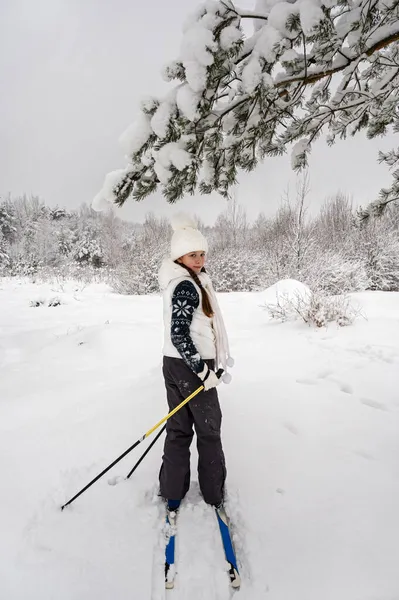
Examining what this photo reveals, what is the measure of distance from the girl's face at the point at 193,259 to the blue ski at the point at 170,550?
1.64 metres

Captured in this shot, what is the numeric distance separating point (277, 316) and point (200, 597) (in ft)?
17.5

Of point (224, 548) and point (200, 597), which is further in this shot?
point (224, 548)

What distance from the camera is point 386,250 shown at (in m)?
13.5

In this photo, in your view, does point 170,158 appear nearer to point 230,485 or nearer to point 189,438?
point 189,438

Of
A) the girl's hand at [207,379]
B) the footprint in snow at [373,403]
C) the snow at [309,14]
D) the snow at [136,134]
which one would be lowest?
the footprint in snow at [373,403]

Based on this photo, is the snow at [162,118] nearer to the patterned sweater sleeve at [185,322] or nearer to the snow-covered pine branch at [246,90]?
the snow-covered pine branch at [246,90]

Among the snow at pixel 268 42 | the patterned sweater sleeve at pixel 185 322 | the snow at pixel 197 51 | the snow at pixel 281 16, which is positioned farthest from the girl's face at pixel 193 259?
the snow at pixel 281 16

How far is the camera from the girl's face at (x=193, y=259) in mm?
1836

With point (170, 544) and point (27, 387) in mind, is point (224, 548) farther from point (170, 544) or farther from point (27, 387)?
point (27, 387)

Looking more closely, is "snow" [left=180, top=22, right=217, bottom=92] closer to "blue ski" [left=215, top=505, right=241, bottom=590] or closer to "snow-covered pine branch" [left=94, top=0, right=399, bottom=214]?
"snow-covered pine branch" [left=94, top=0, right=399, bottom=214]

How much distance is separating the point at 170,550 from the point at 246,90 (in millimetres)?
2608

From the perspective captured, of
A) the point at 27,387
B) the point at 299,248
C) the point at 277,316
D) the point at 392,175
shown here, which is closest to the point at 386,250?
the point at 299,248

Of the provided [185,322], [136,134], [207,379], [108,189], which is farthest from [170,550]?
[136,134]

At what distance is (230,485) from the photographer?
1991 millimetres
